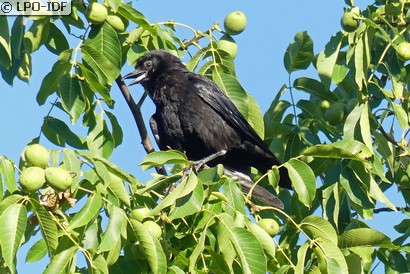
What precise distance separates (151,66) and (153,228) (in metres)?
3.06

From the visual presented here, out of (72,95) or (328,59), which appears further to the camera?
(328,59)

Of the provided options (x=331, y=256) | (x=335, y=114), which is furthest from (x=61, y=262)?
(x=335, y=114)

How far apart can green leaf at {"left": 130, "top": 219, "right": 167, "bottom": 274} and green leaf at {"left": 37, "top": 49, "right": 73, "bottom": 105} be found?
43.4 inches

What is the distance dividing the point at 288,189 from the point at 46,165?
228cm

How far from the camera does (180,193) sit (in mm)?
4137

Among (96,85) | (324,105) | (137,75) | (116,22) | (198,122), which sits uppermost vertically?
(116,22)

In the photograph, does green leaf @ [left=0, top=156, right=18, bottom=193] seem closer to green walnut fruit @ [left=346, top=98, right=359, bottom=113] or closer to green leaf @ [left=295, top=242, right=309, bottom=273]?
green leaf @ [left=295, top=242, right=309, bottom=273]

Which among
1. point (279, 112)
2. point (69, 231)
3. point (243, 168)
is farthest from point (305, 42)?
point (69, 231)

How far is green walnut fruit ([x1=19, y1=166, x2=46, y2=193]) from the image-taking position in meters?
4.11

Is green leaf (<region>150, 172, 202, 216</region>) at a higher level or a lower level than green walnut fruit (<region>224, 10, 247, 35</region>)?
lower

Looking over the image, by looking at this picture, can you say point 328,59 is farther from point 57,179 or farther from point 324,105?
point 57,179

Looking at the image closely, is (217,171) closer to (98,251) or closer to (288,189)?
(98,251)

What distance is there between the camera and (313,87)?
5.95 metres

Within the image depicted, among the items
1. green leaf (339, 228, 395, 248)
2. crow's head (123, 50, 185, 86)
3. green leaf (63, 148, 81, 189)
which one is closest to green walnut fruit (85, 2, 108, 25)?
green leaf (63, 148, 81, 189)
